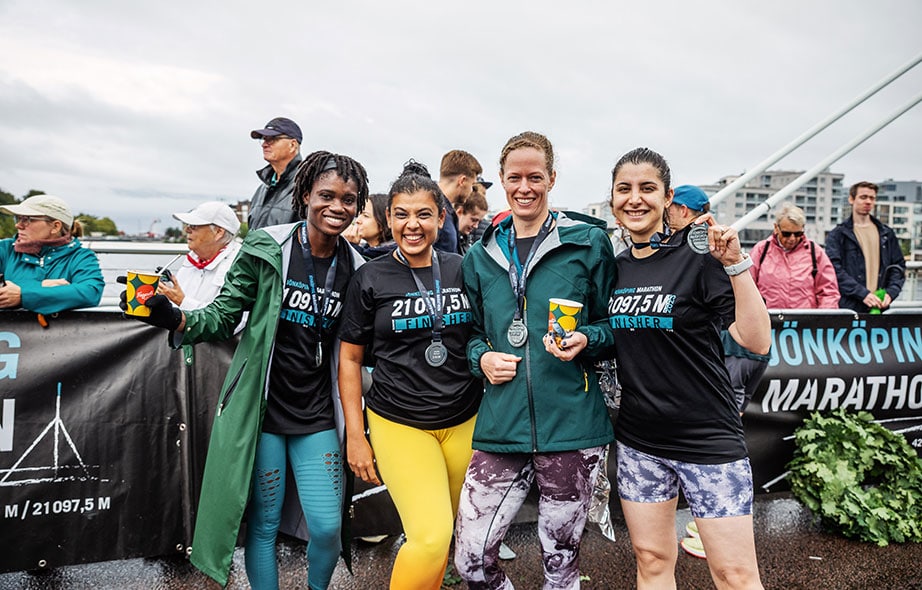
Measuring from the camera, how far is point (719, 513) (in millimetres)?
2416

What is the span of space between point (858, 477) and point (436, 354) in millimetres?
3671

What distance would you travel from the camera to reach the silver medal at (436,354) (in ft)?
9.18

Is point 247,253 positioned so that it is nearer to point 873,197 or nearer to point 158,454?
point 158,454

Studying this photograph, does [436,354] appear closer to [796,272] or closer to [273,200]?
[273,200]

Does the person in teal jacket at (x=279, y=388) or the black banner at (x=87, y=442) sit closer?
the person in teal jacket at (x=279, y=388)

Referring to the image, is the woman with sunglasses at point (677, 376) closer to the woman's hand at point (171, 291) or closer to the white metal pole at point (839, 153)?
the woman's hand at point (171, 291)

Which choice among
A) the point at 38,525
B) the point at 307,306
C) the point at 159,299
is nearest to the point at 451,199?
the point at 307,306

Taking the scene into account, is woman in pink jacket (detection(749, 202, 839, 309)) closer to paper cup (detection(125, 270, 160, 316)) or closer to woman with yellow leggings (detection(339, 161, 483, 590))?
woman with yellow leggings (detection(339, 161, 483, 590))

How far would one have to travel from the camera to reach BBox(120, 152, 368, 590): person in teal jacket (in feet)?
9.31

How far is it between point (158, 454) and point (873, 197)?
7034 mm

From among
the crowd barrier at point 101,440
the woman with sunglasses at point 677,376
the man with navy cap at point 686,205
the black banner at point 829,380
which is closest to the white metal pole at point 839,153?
the black banner at point 829,380

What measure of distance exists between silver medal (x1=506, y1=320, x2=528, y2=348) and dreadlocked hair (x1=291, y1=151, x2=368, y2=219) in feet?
3.39

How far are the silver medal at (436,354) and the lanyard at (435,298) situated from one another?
0.03m

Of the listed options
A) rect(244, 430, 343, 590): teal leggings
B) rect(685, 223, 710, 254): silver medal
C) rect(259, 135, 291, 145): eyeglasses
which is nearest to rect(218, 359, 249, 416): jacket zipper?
rect(244, 430, 343, 590): teal leggings
